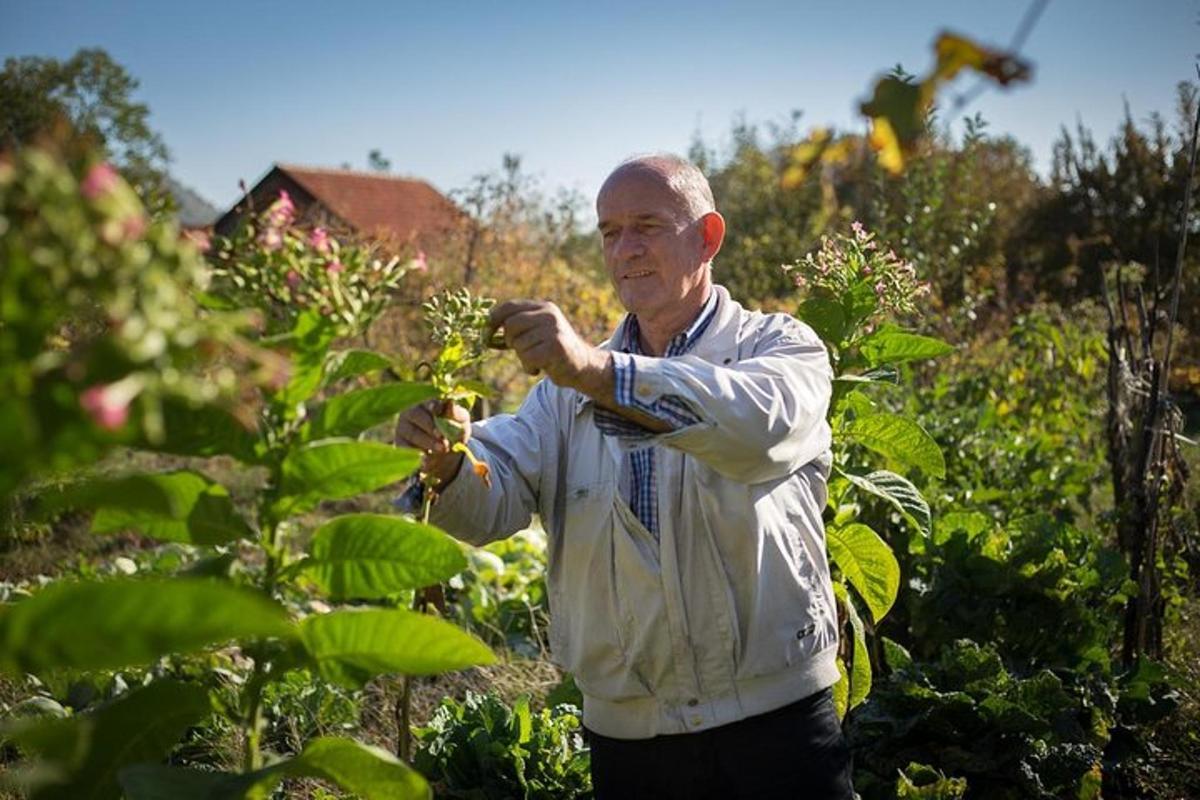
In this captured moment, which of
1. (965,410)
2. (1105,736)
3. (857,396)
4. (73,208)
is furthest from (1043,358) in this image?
(73,208)

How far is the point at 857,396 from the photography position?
2895mm

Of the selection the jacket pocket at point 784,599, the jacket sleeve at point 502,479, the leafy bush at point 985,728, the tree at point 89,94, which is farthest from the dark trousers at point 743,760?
the tree at point 89,94

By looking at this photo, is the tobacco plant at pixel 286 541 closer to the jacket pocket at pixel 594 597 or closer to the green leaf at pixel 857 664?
the jacket pocket at pixel 594 597

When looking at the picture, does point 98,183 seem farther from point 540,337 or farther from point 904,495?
point 904,495

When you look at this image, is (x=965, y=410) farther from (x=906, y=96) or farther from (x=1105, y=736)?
(x=906, y=96)

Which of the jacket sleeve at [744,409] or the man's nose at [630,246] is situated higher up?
the man's nose at [630,246]

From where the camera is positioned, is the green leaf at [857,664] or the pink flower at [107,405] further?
the green leaf at [857,664]

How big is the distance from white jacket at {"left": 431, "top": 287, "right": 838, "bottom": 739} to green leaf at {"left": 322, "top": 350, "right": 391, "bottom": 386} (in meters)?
0.69

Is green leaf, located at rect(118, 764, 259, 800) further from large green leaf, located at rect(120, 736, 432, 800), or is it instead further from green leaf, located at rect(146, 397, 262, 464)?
green leaf, located at rect(146, 397, 262, 464)

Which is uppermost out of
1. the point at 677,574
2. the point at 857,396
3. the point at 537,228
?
the point at 537,228

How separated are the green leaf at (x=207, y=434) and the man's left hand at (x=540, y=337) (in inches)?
17.8

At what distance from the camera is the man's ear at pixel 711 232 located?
8.25 ft

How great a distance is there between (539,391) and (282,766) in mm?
1293

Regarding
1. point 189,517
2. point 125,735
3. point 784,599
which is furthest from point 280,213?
point 784,599
